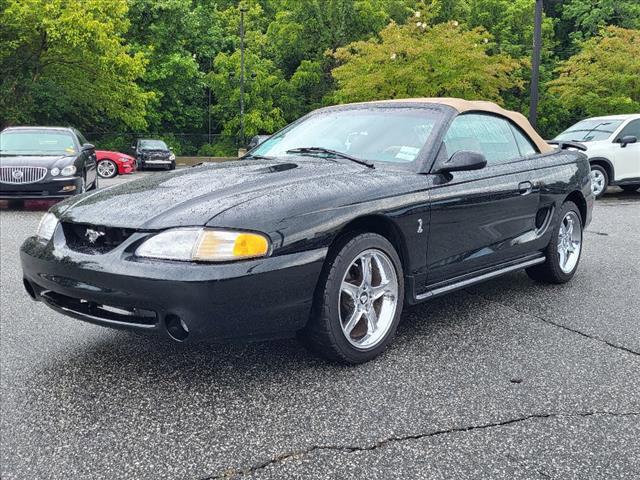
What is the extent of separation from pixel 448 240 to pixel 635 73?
68.3 ft

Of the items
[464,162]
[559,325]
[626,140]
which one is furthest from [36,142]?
[626,140]

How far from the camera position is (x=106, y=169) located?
21.0 metres

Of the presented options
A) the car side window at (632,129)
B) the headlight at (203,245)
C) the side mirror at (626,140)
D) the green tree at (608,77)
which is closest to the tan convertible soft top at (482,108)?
the headlight at (203,245)

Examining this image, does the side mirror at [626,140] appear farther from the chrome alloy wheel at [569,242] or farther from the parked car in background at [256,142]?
the parked car in background at [256,142]

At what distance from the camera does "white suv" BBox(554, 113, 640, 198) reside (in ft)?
39.3

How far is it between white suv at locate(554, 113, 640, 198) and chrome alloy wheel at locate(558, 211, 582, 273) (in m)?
7.22

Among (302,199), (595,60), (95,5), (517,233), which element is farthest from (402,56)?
(302,199)

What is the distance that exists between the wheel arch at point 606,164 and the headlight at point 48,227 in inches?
426

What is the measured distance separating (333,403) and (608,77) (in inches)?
850

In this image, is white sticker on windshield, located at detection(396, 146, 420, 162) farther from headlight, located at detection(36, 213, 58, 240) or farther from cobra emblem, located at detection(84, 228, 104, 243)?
headlight, located at detection(36, 213, 58, 240)

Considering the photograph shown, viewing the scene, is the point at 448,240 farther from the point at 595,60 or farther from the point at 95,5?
the point at 95,5

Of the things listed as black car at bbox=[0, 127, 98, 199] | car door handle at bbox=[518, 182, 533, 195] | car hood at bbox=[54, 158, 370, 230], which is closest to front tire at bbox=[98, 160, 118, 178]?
black car at bbox=[0, 127, 98, 199]

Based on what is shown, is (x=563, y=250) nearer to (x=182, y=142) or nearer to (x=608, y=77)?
(x=608, y=77)

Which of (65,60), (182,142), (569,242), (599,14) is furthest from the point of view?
(599,14)
